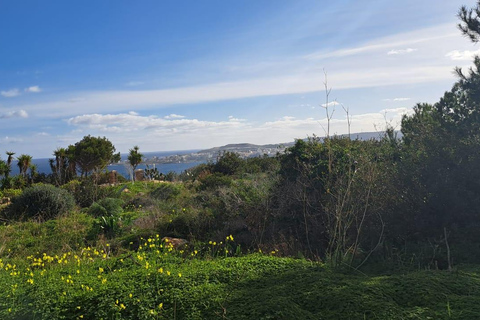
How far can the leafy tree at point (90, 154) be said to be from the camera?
77.2 ft

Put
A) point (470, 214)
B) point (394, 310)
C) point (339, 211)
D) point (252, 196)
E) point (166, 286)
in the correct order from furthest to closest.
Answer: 1. point (252, 196)
2. point (470, 214)
3. point (339, 211)
4. point (166, 286)
5. point (394, 310)

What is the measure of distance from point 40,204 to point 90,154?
13315 mm

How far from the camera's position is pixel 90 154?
77.2ft

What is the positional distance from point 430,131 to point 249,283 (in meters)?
5.07

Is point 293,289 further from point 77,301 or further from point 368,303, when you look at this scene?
point 77,301

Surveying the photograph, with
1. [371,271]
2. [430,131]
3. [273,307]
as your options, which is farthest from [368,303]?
[430,131]

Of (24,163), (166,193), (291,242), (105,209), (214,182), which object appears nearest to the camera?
(291,242)

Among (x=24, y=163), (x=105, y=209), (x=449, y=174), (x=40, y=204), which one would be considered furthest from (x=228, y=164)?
(x=449, y=174)

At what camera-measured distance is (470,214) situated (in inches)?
249

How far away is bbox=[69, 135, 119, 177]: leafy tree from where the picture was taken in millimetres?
23516

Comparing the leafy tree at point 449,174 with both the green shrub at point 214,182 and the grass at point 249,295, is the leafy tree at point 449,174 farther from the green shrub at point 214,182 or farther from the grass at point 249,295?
the green shrub at point 214,182

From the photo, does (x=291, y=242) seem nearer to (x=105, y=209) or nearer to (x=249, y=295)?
(x=249, y=295)

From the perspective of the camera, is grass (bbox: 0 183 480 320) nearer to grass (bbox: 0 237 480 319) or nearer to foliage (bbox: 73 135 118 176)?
grass (bbox: 0 237 480 319)

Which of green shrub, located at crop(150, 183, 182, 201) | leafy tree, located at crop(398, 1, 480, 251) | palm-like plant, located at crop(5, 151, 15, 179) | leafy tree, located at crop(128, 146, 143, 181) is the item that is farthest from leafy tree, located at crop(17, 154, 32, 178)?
leafy tree, located at crop(398, 1, 480, 251)
